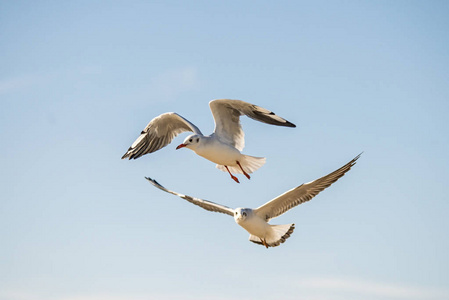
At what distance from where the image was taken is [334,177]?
32.3ft

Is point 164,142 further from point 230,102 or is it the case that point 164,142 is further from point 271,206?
point 271,206

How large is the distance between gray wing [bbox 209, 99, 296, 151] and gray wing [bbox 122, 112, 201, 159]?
906 millimetres

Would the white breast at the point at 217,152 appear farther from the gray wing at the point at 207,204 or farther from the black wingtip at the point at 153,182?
the black wingtip at the point at 153,182

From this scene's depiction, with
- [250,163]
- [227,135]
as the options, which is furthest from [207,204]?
[227,135]

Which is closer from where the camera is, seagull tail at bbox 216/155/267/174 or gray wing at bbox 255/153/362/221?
gray wing at bbox 255/153/362/221

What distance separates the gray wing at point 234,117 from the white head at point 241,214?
122 centimetres

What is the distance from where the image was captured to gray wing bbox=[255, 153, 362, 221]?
9805mm

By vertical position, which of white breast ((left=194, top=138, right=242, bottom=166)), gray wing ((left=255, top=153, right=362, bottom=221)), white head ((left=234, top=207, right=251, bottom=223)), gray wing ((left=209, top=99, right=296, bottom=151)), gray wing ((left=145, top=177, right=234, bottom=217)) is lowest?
white head ((left=234, top=207, right=251, bottom=223))

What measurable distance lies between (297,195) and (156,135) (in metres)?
3.14

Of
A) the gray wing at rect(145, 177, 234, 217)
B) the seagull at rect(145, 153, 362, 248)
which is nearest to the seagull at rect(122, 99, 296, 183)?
the gray wing at rect(145, 177, 234, 217)

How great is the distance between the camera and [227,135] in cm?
1128

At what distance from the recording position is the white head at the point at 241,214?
10.4 metres

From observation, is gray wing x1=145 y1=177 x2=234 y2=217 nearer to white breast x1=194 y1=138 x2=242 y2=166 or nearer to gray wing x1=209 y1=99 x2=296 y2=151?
white breast x1=194 y1=138 x2=242 y2=166

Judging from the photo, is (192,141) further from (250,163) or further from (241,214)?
(241,214)
